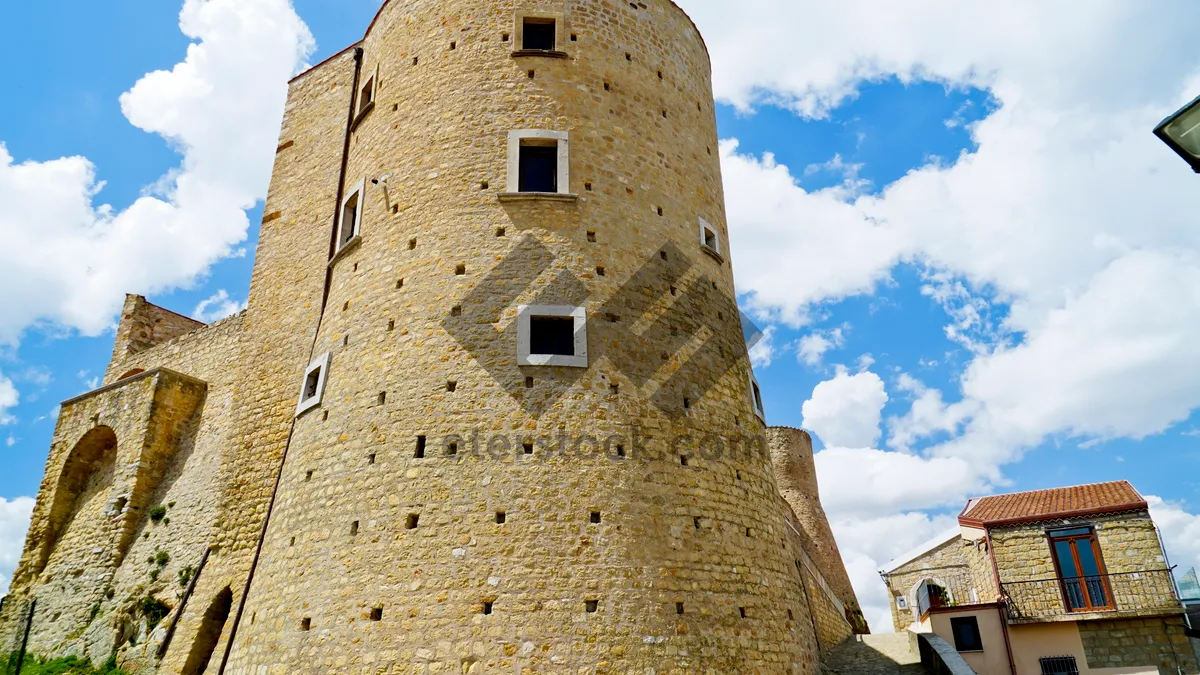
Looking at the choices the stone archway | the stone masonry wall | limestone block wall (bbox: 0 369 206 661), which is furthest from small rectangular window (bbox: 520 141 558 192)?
the stone masonry wall

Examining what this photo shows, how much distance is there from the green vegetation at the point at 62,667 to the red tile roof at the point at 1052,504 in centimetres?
1764

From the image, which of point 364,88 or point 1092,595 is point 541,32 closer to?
point 364,88

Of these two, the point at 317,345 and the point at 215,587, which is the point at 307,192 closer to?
the point at 317,345

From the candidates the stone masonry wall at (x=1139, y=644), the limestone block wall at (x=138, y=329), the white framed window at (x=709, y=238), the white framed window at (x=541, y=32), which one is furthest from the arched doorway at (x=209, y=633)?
the stone masonry wall at (x=1139, y=644)

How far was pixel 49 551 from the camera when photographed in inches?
684

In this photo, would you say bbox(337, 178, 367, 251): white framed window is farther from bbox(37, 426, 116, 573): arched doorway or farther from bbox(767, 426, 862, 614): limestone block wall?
bbox(767, 426, 862, 614): limestone block wall

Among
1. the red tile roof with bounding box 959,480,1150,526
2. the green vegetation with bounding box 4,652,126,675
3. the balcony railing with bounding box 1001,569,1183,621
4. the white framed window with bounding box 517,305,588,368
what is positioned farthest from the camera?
the red tile roof with bounding box 959,480,1150,526

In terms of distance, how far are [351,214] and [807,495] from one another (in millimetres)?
20143

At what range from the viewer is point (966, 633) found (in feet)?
51.2

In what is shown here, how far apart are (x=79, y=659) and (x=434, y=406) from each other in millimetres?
9599

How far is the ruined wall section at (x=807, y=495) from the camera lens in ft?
85.9

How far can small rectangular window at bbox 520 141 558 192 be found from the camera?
11844mm

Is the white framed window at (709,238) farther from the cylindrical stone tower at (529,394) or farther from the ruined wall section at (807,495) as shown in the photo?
the ruined wall section at (807,495)

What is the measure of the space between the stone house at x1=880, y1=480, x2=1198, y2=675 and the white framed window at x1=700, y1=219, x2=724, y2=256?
8.94 m
